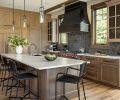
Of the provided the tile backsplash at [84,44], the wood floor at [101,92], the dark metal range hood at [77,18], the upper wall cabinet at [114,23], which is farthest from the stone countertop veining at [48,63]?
the dark metal range hood at [77,18]

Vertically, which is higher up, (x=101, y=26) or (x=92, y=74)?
(x=101, y=26)

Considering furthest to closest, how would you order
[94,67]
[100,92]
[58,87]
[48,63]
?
[94,67] < [100,92] < [58,87] < [48,63]

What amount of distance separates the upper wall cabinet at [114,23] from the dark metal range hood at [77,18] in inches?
45.9

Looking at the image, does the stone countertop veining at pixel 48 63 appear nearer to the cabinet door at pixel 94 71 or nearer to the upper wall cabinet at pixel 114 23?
the cabinet door at pixel 94 71

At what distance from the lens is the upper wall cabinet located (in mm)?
4355

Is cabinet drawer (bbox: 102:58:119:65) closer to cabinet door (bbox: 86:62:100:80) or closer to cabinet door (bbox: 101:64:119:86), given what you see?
cabinet door (bbox: 101:64:119:86)

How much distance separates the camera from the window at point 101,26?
517 centimetres

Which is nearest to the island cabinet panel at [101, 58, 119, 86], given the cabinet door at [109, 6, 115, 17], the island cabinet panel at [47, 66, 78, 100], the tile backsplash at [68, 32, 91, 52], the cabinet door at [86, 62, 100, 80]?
the cabinet door at [86, 62, 100, 80]

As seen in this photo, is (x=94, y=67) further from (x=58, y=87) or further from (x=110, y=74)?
(x=58, y=87)

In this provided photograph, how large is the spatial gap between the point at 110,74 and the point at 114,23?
1503mm

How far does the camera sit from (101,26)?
17.4 ft

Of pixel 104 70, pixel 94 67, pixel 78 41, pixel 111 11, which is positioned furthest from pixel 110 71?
pixel 78 41

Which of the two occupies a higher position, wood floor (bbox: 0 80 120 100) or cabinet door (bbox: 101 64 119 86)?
cabinet door (bbox: 101 64 119 86)

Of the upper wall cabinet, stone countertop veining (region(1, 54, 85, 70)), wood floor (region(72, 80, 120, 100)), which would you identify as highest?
the upper wall cabinet
